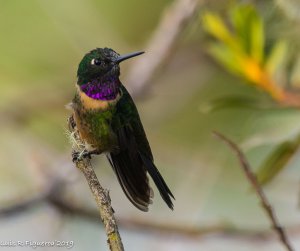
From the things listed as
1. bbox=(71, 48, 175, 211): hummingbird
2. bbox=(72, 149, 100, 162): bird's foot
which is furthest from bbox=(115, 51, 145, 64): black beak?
bbox=(72, 149, 100, 162): bird's foot

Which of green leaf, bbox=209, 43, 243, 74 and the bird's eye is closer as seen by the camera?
the bird's eye

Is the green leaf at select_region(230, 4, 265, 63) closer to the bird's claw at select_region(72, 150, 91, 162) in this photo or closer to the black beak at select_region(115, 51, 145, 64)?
the black beak at select_region(115, 51, 145, 64)

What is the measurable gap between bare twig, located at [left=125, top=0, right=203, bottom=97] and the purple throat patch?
773 mm

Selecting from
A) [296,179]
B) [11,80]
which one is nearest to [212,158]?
[296,179]

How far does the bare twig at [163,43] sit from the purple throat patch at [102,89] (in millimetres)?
773

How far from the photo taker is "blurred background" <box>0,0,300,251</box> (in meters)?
2.76

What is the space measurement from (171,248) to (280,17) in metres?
1.16

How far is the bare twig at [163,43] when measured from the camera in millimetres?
3166

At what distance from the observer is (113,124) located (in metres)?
2.49

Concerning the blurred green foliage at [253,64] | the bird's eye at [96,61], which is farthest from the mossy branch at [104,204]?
the blurred green foliage at [253,64]

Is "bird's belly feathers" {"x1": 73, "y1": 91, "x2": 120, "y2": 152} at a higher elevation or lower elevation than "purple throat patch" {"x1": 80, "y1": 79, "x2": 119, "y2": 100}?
lower

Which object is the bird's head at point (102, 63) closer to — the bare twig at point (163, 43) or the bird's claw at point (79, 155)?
the bird's claw at point (79, 155)

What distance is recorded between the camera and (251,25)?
2650mm

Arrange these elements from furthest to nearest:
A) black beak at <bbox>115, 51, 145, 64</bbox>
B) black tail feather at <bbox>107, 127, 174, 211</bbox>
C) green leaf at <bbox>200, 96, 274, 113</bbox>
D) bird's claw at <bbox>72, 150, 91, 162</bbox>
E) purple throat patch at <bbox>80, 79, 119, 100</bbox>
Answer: green leaf at <bbox>200, 96, 274, 113</bbox>, purple throat patch at <bbox>80, 79, 119, 100</bbox>, black tail feather at <bbox>107, 127, 174, 211</bbox>, black beak at <bbox>115, 51, 145, 64</bbox>, bird's claw at <bbox>72, 150, 91, 162</bbox>
